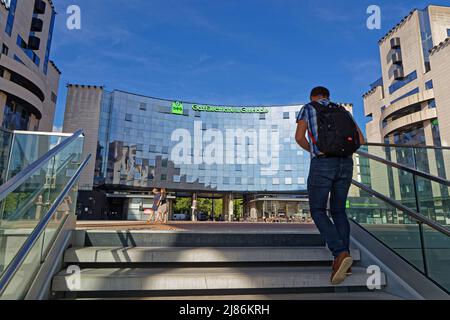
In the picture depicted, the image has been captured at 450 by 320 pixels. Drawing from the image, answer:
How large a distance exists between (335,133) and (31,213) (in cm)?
289

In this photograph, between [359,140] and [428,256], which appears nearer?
[359,140]

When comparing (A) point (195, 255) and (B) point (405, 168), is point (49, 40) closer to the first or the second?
(A) point (195, 255)

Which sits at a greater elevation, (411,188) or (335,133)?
(335,133)

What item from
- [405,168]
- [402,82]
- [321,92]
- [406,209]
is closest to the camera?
[321,92]

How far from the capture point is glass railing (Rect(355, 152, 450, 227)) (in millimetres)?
3363

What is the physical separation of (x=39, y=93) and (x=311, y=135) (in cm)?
3754

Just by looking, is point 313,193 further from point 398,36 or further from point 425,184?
point 398,36

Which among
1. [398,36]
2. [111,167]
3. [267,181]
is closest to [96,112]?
[111,167]

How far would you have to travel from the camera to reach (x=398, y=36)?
39000 millimetres

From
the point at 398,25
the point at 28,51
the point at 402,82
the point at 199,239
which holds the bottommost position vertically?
the point at 199,239

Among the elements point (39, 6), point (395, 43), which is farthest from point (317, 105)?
point (395, 43)

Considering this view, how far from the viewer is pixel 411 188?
3.48 meters

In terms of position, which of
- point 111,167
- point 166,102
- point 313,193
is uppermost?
point 166,102

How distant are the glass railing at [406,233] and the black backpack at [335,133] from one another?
49.0 inches
